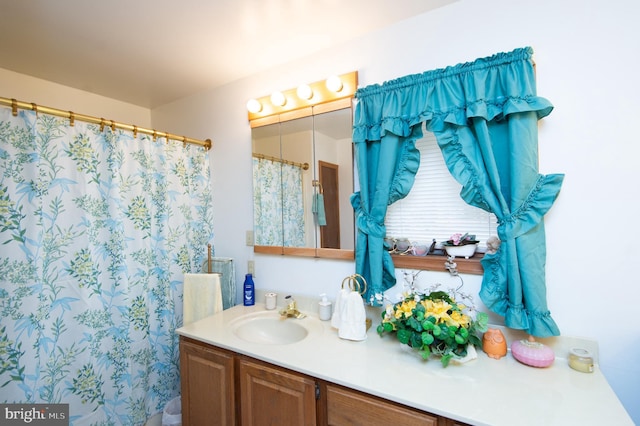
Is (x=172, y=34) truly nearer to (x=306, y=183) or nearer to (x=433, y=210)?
(x=306, y=183)

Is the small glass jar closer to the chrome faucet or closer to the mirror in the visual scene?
the mirror

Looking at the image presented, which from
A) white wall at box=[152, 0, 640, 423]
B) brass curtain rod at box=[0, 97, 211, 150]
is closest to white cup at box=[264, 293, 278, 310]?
white wall at box=[152, 0, 640, 423]

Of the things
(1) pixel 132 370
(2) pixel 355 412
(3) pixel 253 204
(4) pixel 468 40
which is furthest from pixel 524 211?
(1) pixel 132 370

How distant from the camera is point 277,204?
1.88 metres

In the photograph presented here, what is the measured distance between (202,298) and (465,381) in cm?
149

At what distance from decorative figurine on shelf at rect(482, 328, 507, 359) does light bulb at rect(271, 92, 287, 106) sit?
1.61 meters

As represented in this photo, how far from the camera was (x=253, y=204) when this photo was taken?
1.98m

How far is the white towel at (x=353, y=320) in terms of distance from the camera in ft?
4.29

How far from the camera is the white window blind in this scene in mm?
1306

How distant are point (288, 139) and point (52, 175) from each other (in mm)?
1228

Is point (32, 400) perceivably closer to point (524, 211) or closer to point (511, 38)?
point (524, 211)

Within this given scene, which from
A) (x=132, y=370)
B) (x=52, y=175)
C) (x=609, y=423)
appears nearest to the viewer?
(x=609, y=423)

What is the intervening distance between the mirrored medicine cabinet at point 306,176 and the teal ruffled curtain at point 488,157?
0.62ft

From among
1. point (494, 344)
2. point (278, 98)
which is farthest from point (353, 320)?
point (278, 98)
